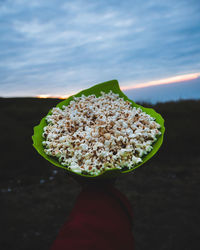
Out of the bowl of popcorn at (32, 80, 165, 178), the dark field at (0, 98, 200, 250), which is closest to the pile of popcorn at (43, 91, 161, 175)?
the bowl of popcorn at (32, 80, 165, 178)

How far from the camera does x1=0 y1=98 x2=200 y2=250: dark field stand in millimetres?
3215

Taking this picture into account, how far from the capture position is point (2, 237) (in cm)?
321

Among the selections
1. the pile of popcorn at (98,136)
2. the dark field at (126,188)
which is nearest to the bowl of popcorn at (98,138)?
the pile of popcorn at (98,136)

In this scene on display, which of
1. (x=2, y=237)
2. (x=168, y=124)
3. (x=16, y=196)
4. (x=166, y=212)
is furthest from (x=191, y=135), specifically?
(x=2, y=237)

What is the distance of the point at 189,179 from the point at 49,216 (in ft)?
8.94

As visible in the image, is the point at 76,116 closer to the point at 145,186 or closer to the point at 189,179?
the point at 145,186

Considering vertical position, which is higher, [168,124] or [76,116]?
[76,116]

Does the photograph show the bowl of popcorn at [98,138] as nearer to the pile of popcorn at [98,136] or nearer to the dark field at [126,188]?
the pile of popcorn at [98,136]

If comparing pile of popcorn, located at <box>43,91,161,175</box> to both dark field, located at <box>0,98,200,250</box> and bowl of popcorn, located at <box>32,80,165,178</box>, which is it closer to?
bowl of popcorn, located at <box>32,80,165,178</box>

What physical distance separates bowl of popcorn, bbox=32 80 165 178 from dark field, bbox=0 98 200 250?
5.75ft

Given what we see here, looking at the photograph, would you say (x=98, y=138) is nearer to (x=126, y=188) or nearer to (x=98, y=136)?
(x=98, y=136)

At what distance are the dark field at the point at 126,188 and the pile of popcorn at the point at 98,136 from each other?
177 centimetres

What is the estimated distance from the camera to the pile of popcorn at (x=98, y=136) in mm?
1100

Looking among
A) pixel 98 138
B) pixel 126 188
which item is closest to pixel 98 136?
pixel 98 138
